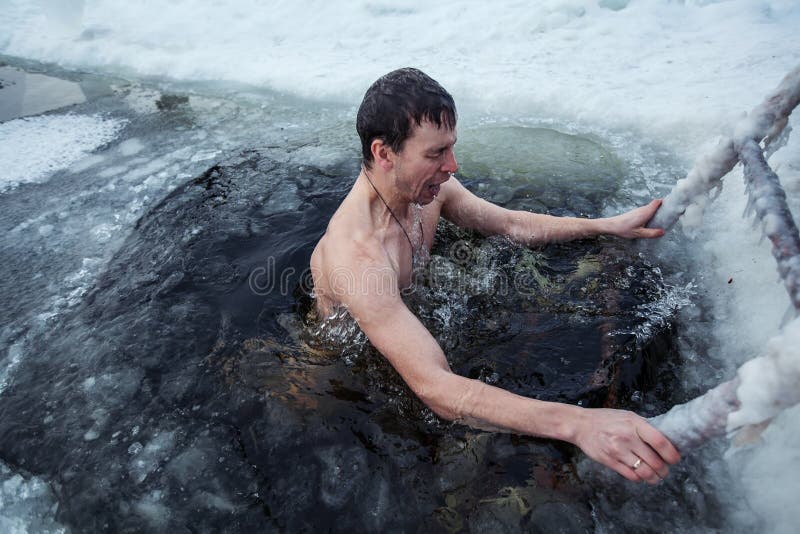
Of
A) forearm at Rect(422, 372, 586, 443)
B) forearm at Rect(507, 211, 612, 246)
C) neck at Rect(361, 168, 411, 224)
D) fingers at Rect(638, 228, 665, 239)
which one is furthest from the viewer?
forearm at Rect(507, 211, 612, 246)

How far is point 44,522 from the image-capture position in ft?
6.29

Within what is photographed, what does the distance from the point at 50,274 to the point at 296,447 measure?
229cm

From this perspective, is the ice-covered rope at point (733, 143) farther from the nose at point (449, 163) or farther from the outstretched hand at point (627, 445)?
the outstretched hand at point (627, 445)

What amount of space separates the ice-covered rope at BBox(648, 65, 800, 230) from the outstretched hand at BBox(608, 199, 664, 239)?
13 cm

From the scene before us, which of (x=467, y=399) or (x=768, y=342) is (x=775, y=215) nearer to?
(x=768, y=342)

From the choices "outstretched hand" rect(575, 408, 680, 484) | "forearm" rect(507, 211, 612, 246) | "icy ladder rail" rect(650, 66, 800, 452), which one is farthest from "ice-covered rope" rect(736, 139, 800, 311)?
"forearm" rect(507, 211, 612, 246)

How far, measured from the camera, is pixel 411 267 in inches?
106

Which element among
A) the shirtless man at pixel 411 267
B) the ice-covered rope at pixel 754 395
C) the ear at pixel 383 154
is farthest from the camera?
the ear at pixel 383 154

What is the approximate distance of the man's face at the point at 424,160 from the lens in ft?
7.00

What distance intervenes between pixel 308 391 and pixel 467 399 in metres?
0.85

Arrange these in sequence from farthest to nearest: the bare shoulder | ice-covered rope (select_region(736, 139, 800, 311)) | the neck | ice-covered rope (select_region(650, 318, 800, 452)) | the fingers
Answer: the fingers < the neck < the bare shoulder < ice-covered rope (select_region(736, 139, 800, 311)) < ice-covered rope (select_region(650, 318, 800, 452))

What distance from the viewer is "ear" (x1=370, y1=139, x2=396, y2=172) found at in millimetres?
2207

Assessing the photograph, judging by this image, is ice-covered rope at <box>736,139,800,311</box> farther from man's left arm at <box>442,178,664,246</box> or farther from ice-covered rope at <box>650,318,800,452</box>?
man's left arm at <box>442,178,664,246</box>

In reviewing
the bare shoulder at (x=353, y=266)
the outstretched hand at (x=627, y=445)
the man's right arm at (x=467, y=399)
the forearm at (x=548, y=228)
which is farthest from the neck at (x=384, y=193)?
the outstretched hand at (x=627, y=445)
